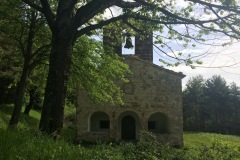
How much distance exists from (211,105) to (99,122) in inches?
1440

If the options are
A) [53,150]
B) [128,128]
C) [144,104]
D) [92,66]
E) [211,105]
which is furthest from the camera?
[211,105]

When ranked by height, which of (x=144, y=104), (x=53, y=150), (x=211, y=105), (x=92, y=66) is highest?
(x=211, y=105)

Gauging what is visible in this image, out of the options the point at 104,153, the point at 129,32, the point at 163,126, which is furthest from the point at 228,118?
the point at 104,153

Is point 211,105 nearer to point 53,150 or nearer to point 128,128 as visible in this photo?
point 128,128

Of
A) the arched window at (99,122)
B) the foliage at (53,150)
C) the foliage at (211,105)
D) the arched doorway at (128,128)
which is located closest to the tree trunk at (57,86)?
the foliage at (53,150)

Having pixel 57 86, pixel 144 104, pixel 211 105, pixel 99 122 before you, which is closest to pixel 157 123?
pixel 144 104

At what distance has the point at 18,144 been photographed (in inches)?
180

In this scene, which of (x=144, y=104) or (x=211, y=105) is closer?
(x=144, y=104)

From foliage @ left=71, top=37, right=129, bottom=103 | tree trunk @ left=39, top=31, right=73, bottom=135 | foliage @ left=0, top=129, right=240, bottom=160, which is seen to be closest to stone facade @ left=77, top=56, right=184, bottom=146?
foliage @ left=71, top=37, right=129, bottom=103

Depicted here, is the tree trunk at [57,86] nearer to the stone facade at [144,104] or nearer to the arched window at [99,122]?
Result: the stone facade at [144,104]

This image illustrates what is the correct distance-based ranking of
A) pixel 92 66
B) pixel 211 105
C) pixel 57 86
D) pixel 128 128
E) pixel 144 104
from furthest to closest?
1. pixel 211 105
2. pixel 128 128
3. pixel 144 104
4. pixel 92 66
5. pixel 57 86

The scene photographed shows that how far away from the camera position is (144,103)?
Answer: 22297 millimetres

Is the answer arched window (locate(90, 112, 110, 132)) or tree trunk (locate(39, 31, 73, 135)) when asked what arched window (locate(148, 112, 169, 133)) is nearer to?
arched window (locate(90, 112, 110, 132))

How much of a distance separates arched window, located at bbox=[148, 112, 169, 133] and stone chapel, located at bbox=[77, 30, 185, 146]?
1.01m
